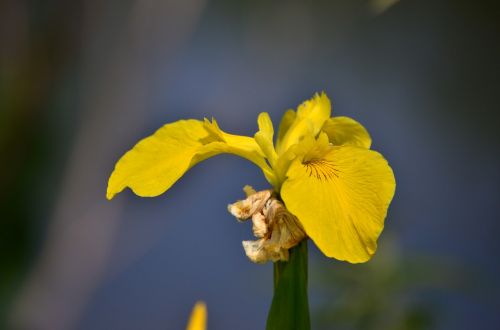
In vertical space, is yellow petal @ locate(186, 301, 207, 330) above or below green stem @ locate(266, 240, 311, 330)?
below

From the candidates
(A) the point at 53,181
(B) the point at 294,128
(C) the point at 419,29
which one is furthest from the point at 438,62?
(B) the point at 294,128

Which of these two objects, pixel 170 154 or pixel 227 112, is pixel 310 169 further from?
pixel 227 112

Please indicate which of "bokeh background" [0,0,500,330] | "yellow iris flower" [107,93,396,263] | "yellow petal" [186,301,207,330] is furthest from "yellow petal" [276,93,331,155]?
"bokeh background" [0,0,500,330]

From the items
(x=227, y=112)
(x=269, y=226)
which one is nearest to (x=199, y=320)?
(x=269, y=226)

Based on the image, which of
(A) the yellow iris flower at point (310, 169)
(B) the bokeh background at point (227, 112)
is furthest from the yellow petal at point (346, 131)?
(B) the bokeh background at point (227, 112)

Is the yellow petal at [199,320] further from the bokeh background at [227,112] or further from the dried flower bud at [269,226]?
the bokeh background at [227,112]

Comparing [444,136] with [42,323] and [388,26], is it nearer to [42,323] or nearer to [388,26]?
[388,26]

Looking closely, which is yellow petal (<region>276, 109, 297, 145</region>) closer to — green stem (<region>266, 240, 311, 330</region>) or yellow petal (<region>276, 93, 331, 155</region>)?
yellow petal (<region>276, 93, 331, 155</region>)
